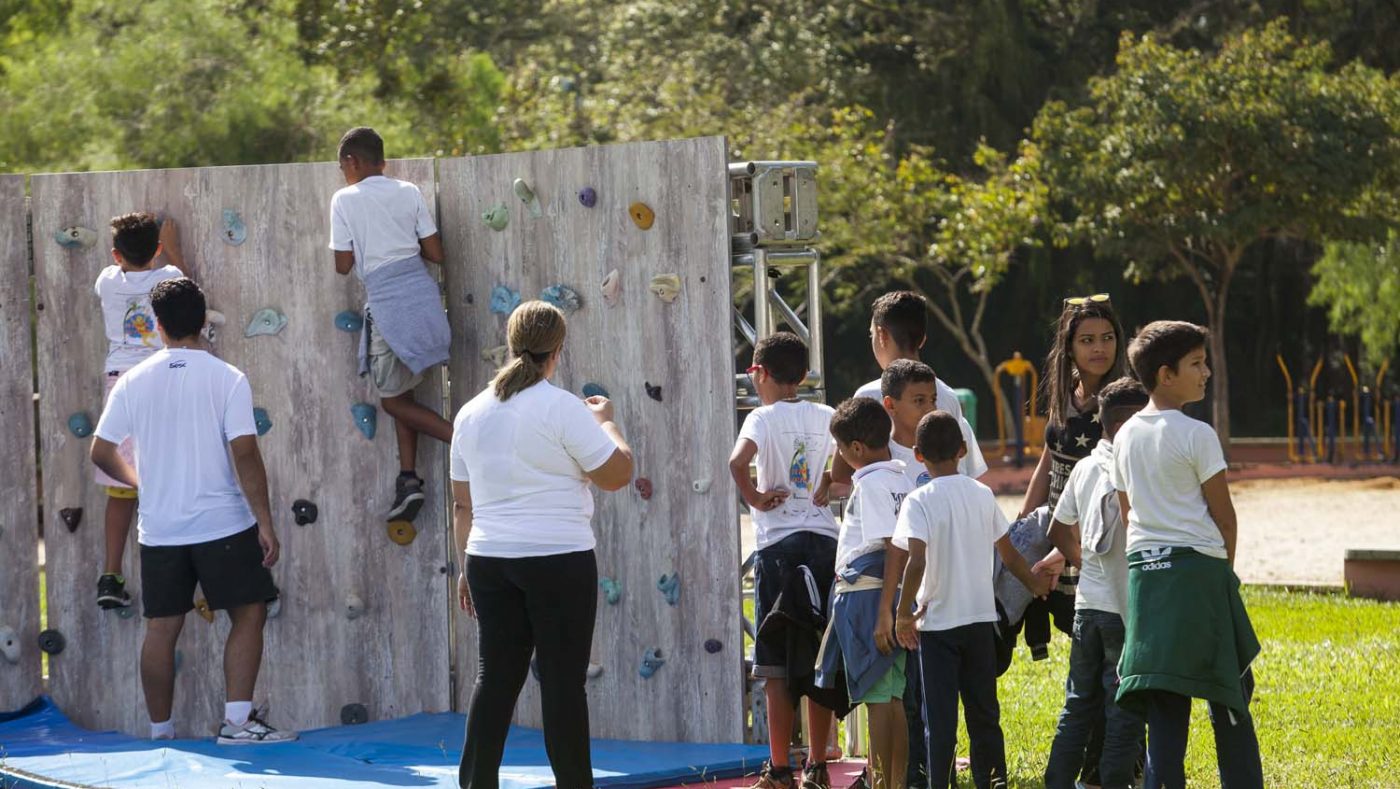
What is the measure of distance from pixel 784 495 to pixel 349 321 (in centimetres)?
230

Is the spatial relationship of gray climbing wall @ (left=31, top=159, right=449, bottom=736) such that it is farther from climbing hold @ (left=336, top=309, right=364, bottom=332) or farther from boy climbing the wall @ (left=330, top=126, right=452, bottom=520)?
boy climbing the wall @ (left=330, top=126, right=452, bottom=520)

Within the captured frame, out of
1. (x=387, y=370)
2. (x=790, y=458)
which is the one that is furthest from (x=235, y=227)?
(x=790, y=458)

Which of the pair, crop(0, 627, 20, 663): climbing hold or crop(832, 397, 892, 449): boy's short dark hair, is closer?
crop(832, 397, 892, 449): boy's short dark hair

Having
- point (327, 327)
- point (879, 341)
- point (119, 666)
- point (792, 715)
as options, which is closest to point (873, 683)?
point (792, 715)

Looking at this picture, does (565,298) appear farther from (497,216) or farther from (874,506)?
(874,506)

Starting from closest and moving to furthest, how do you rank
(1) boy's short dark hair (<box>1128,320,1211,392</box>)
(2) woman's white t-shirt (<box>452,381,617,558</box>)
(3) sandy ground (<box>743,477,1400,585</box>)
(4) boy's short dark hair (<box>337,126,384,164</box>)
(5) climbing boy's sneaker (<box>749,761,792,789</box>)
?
1. (1) boy's short dark hair (<box>1128,320,1211,392</box>)
2. (2) woman's white t-shirt (<box>452,381,617,558</box>)
3. (5) climbing boy's sneaker (<box>749,761,792,789</box>)
4. (4) boy's short dark hair (<box>337,126,384,164</box>)
5. (3) sandy ground (<box>743,477,1400,585</box>)

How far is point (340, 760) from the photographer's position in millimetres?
6578

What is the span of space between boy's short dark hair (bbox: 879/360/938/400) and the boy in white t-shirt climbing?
3.12m

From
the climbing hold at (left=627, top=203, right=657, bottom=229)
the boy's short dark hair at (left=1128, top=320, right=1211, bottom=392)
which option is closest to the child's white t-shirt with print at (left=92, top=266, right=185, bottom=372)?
the climbing hold at (left=627, top=203, right=657, bottom=229)

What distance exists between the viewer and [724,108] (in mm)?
22922

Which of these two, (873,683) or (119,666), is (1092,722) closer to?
(873,683)

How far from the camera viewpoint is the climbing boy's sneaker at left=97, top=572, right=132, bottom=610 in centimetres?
719

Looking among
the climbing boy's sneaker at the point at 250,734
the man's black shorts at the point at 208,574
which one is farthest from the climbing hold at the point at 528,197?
the climbing boy's sneaker at the point at 250,734

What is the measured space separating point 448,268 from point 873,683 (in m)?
2.81
